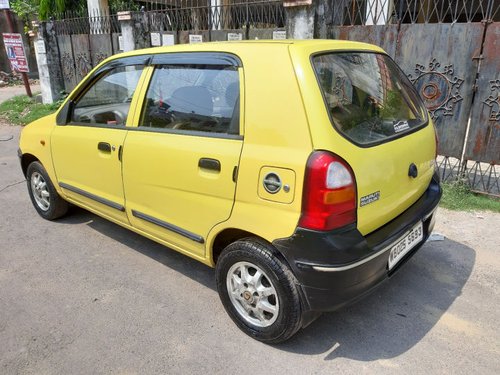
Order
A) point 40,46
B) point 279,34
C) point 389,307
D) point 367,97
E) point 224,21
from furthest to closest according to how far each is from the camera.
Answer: point 40,46, point 224,21, point 279,34, point 389,307, point 367,97

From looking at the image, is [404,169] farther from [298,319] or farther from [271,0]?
[271,0]

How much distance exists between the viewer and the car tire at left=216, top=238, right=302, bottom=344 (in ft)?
7.54

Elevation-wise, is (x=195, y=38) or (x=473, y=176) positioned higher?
(x=195, y=38)

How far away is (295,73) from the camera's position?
220cm

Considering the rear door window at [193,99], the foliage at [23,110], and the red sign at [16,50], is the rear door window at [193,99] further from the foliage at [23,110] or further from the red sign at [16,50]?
the red sign at [16,50]

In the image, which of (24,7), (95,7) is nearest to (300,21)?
(95,7)

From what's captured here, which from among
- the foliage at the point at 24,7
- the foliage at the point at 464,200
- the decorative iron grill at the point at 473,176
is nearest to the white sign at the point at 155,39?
the decorative iron grill at the point at 473,176

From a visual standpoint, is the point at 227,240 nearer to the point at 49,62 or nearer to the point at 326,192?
the point at 326,192

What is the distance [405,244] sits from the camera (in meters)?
2.60

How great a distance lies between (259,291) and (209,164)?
804mm

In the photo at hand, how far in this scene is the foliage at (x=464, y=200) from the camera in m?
4.42

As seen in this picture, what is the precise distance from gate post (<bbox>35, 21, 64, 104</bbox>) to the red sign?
3.12ft

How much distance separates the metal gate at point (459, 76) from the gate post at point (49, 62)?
8502mm

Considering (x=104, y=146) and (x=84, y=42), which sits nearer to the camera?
(x=104, y=146)
